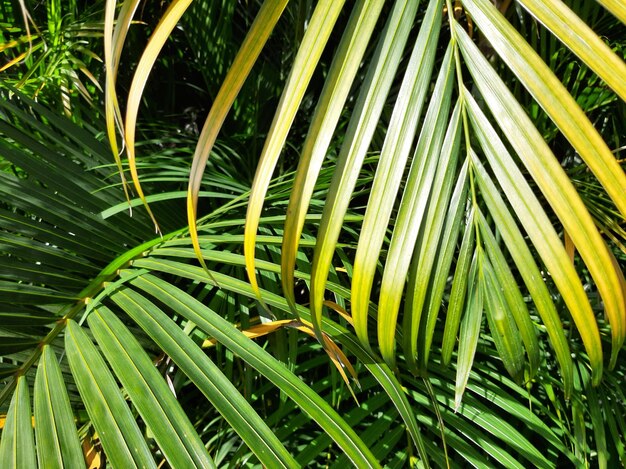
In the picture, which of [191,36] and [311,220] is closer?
[311,220]

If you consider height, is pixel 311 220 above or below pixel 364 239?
above

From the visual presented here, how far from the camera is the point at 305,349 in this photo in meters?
0.90

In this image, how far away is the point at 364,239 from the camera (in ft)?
1.11

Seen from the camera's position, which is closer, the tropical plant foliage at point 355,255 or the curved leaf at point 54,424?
the tropical plant foliage at point 355,255

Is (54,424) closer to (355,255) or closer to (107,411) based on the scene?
(107,411)

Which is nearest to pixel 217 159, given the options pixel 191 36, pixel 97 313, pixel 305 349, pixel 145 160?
pixel 145 160

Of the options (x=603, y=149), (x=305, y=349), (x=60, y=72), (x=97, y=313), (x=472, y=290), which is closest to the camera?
(x=603, y=149)

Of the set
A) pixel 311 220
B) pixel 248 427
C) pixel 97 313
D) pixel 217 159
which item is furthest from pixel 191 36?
pixel 248 427

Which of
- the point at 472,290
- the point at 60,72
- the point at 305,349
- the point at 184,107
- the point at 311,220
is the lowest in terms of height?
the point at 472,290

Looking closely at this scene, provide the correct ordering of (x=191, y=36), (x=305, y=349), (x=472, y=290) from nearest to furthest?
1. (x=472, y=290)
2. (x=305, y=349)
3. (x=191, y=36)

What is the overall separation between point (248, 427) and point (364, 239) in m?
0.18

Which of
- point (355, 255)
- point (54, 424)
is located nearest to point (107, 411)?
point (54, 424)

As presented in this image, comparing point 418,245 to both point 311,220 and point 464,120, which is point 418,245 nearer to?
point 464,120

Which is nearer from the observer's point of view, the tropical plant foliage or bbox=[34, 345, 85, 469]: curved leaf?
the tropical plant foliage
